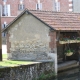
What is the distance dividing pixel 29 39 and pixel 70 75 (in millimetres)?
3288

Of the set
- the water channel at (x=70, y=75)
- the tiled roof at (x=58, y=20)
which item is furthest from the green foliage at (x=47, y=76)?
the tiled roof at (x=58, y=20)

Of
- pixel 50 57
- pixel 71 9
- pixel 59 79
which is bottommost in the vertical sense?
pixel 59 79

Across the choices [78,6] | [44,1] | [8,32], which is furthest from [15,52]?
[44,1]

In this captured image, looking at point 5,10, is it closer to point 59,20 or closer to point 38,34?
point 59,20

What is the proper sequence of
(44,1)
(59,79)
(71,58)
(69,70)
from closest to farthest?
(59,79)
(69,70)
(71,58)
(44,1)

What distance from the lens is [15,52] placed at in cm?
1714

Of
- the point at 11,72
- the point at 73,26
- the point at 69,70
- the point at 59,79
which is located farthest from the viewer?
the point at 69,70

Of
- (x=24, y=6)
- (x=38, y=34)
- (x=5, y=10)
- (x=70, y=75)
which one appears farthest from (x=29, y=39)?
(x=5, y=10)

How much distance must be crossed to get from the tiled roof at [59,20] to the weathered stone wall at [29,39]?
40cm

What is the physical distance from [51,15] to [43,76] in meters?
4.25

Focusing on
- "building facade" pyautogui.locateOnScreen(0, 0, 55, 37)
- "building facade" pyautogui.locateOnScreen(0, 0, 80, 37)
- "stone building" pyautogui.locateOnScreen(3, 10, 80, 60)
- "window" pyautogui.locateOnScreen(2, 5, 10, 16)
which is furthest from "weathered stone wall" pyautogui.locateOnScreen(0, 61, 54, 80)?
"window" pyautogui.locateOnScreen(2, 5, 10, 16)

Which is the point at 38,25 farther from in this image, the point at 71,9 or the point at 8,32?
the point at 71,9

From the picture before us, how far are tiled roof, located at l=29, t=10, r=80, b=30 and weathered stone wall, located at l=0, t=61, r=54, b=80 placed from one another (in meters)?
2.22

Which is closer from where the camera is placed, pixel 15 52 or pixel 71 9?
pixel 15 52
